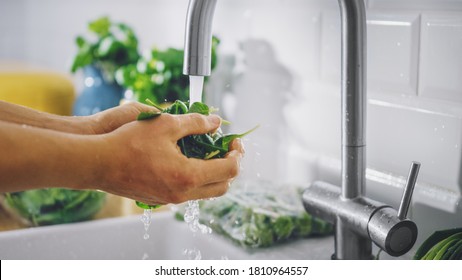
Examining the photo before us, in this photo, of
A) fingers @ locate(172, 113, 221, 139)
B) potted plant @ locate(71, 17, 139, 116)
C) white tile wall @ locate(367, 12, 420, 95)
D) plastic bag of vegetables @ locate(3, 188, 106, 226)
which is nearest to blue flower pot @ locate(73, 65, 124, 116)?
potted plant @ locate(71, 17, 139, 116)

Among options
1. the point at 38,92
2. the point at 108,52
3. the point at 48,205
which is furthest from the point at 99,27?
the point at 48,205

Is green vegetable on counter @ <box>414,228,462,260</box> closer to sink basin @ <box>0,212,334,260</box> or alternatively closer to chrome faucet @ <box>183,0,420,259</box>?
chrome faucet @ <box>183,0,420,259</box>

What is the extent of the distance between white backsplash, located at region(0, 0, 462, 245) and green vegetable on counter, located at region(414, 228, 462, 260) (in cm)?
7

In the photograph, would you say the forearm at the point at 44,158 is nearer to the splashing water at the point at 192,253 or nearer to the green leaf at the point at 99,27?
the splashing water at the point at 192,253

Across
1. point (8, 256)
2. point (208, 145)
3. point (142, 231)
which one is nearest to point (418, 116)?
point (208, 145)

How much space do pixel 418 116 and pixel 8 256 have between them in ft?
1.98

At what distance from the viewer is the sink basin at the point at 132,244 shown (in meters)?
0.97

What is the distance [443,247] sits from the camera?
780mm

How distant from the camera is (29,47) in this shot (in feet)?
7.73

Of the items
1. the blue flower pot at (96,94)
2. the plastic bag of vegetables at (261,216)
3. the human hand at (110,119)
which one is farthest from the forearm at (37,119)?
the blue flower pot at (96,94)

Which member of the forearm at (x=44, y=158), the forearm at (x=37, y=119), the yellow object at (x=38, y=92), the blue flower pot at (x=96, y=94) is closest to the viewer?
the forearm at (x=44, y=158)

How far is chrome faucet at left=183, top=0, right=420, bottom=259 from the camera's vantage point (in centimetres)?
76

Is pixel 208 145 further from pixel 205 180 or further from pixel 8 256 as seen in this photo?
pixel 8 256

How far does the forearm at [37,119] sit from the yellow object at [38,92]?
30.1 inches
